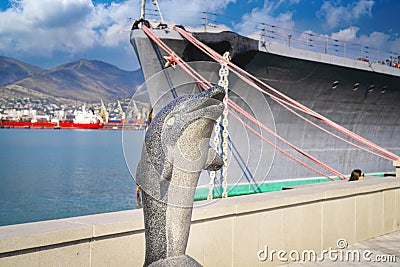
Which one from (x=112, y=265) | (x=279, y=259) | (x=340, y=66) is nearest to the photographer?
(x=112, y=265)

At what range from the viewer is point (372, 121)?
20.2 metres

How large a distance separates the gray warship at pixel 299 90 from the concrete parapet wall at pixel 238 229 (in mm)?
3329

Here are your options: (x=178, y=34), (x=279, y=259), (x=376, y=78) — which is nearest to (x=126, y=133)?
(x=279, y=259)

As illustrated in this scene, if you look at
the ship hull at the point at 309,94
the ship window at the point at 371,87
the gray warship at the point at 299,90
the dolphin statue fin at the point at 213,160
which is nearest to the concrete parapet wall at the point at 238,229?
the dolphin statue fin at the point at 213,160

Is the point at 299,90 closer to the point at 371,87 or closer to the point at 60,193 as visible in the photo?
the point at 371,87

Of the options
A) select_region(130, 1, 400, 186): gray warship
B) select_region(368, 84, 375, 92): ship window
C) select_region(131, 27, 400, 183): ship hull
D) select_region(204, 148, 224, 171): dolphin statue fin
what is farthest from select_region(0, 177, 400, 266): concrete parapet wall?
select_region(368, 84, 375, 92): ship window

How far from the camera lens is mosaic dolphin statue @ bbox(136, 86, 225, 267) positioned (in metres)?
2.84

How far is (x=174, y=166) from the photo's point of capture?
9.46ft

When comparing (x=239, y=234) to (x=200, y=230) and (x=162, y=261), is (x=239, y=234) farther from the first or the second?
(x=162, y=261)

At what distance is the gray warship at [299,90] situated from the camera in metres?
12.7

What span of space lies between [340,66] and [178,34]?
6081 mm

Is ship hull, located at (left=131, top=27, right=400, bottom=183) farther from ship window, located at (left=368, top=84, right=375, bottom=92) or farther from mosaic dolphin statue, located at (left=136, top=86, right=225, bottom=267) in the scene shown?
mosaic dolphin statue, located at (left=136, top=86, right=225, bottom=267)

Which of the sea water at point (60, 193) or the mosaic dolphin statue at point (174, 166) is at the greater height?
the mosaic dolphin statue at point (174, 166)

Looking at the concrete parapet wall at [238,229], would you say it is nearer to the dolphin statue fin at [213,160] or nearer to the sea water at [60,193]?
the dolphin statue fin at [213,160]
